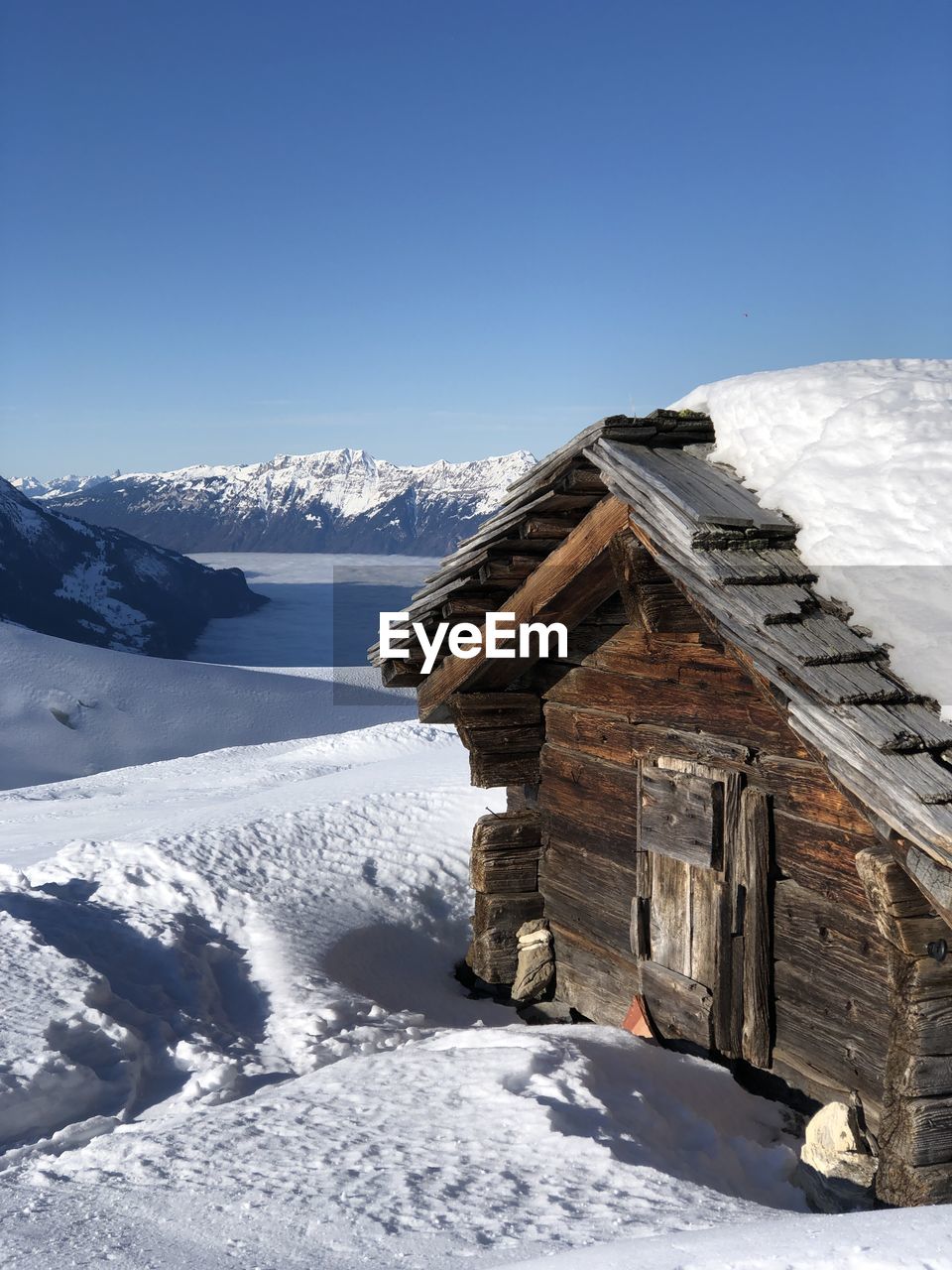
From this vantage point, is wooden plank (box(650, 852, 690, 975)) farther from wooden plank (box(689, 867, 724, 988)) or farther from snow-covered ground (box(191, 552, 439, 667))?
snow-covered ground (box(191, 552, 439, 667))

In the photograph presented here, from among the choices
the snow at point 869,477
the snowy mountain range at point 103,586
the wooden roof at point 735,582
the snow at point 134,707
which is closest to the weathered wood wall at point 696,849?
the wooden roof at point 735,582

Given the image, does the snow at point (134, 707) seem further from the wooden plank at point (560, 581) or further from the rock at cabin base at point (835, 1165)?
the rock at cabin base at point (835, 1165)

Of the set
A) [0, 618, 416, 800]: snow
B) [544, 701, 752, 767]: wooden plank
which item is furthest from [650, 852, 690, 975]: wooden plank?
[0, 618, 416, 800]: snow

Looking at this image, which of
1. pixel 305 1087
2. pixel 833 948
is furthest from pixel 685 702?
pixel 305 1087

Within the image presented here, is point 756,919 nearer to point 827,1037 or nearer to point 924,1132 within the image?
point 827,1037

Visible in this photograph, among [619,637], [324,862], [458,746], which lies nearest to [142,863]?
[324,862]

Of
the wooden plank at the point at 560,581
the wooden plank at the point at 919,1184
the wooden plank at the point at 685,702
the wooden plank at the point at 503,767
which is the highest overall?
the wooden plank at the point at 560,581

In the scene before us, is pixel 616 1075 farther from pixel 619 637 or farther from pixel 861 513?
pixel 861 513
